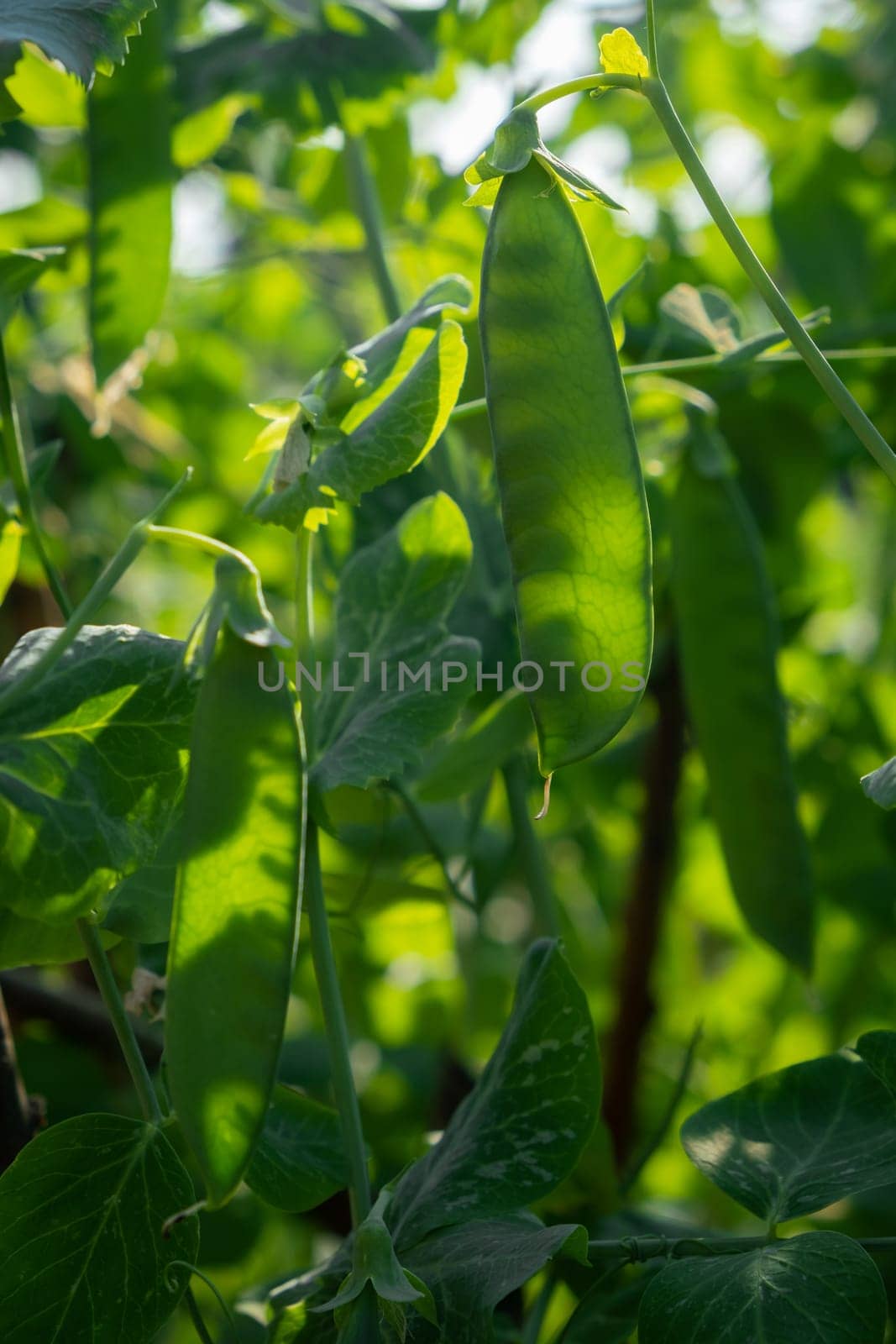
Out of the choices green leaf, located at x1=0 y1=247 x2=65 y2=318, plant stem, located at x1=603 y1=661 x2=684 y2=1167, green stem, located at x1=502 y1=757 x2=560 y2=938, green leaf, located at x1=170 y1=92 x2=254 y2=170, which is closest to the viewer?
green leaf, located at x1=0 y1=247 x2=65 y2=318

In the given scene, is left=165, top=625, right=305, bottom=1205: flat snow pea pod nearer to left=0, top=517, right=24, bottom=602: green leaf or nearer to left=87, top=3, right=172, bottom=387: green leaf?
left=0, top=517, right=24, bottom=602: green leaf

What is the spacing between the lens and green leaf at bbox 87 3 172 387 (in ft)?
2.20

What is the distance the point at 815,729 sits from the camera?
95 cm

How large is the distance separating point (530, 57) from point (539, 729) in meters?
0.73

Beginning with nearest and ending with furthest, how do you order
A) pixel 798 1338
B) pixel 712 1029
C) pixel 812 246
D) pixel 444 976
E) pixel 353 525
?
pixel 798 1338 → pixel 353 525 → pixel 812 246 → pixel 712 1029 → pixel 444 976

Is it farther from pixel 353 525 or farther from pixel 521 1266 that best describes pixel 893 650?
pixel 521 1266

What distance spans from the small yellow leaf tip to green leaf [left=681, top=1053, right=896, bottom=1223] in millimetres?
364

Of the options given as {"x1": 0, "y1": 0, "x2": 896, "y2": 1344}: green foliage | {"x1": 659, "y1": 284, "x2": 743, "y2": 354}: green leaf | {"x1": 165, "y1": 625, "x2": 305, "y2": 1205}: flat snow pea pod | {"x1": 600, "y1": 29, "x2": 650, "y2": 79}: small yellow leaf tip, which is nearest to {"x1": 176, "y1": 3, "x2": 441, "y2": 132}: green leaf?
{"x1": 0, "y1": 0, "x2": 896, "y2": 1344}: green foliage

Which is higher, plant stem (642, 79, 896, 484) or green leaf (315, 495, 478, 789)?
plant stem (642, 79, 896, 484)

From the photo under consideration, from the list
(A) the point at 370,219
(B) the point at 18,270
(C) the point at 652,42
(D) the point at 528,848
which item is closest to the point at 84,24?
(B) the point at 18,270

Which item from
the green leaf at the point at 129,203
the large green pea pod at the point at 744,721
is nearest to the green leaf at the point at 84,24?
the green leaf at the point at 129,203

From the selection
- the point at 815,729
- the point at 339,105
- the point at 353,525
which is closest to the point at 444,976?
the point at 815,729

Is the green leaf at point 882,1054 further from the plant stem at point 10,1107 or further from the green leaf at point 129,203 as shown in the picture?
the green leaf at point 129,203

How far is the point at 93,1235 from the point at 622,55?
427mm
